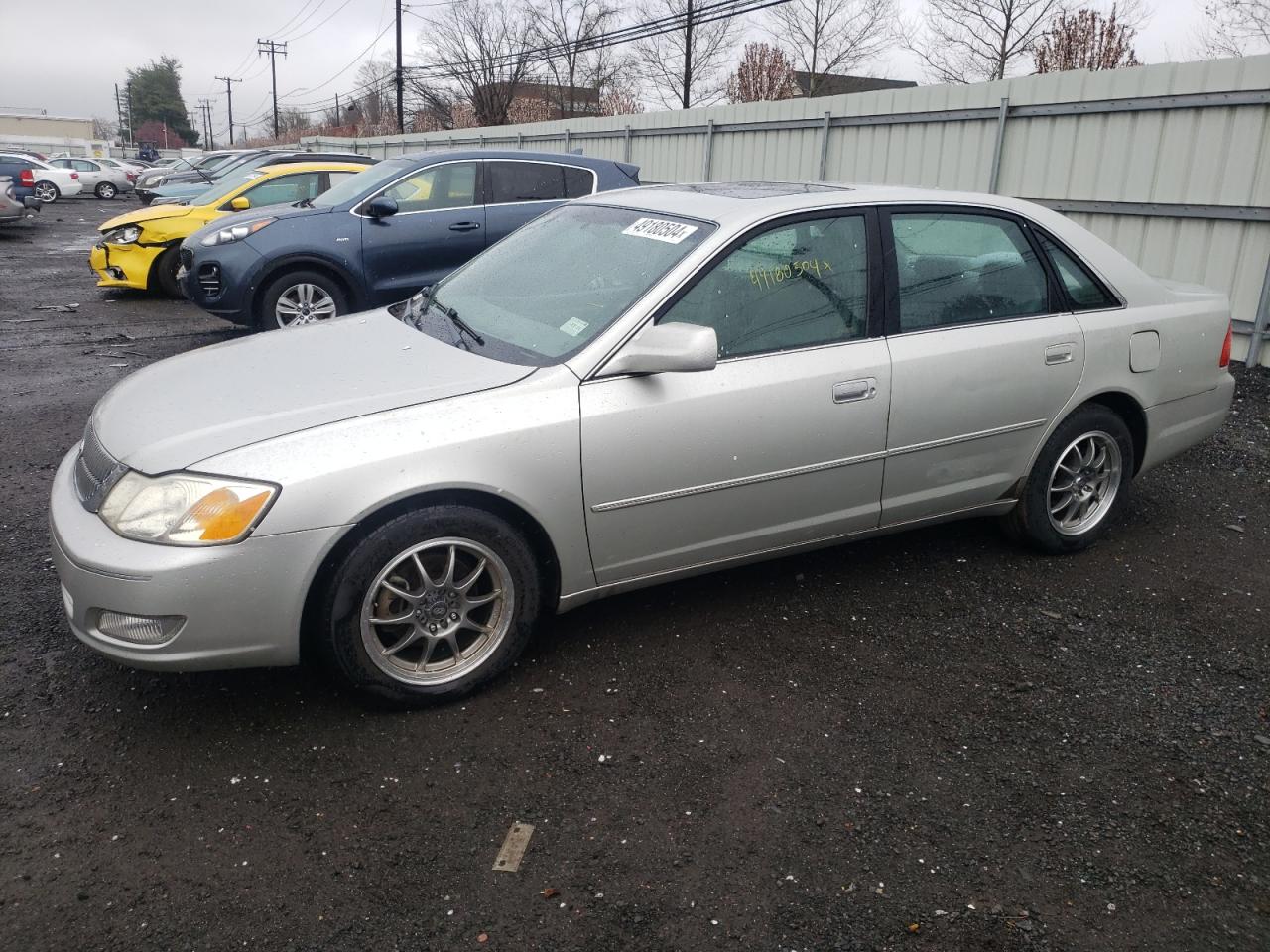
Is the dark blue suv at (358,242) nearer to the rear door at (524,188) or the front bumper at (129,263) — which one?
the rear door at (524,188)

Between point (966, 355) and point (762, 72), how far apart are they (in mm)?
37025

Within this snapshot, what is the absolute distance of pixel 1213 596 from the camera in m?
4.22

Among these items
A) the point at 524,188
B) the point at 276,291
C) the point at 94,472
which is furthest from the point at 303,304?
the point at 94,472

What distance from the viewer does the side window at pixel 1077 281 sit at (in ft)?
14.2

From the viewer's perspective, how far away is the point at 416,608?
10.4ft

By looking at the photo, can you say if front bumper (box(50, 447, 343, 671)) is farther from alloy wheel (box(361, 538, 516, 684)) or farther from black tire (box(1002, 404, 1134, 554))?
black tire (box(1002, 404, 1134, 554))

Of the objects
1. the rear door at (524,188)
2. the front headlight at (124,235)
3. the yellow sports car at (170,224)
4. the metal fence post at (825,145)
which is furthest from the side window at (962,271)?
the front headlight at (124,235)

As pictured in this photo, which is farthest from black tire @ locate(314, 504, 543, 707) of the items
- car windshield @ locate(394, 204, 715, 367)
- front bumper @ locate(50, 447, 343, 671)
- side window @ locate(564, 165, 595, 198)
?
side window @ locate(564, 165, 595, 198)

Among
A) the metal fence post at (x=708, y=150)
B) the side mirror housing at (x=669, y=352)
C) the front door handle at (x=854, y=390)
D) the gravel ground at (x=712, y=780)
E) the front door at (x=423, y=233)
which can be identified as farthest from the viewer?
the metal fence post at (x=708, y=150)

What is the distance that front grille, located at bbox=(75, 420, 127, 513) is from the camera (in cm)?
303

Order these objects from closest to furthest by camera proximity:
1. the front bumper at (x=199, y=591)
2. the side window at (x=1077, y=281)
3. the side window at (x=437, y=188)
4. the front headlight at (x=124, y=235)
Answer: the front bumper at (x=199, y=591)
the side window at (x=1077, y=281)
the side window at (x=437, y=188)
the front headlight at (x=124, y=235)

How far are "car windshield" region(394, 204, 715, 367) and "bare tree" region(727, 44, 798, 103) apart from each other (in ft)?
117

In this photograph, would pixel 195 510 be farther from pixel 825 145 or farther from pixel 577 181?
pixel 825 145

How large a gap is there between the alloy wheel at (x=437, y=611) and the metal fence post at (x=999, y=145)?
790cm
